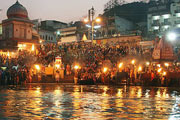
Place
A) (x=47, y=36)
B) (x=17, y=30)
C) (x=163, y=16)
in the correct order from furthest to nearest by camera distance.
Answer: (x=47, y=36), (x=163, y=16), (x=17, y=30)

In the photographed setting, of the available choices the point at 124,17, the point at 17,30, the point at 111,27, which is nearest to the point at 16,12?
the point at 17,30

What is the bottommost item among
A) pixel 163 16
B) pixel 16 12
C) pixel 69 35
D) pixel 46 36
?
pixel 69 35

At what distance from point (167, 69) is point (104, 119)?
60.9ft

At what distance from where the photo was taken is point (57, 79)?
29312 millimetres

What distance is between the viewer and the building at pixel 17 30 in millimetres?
44688

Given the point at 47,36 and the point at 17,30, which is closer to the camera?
the point at 17,30

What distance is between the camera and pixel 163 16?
57656 millimetres

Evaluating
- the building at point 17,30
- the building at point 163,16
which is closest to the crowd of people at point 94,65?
the building at point 17,30

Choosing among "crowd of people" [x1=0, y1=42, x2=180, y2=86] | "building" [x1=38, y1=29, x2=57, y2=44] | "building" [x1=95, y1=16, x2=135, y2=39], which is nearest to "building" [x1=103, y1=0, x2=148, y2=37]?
"building" [x1=95, y1=16, x2=135, y2=39]

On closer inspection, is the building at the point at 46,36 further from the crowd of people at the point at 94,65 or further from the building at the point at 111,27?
the crowd of people at the point at 94,65

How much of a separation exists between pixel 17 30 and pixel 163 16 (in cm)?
3344

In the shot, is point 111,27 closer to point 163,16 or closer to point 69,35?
point 69,35

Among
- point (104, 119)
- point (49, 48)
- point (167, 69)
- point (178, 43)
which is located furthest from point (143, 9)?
point (104, 119)

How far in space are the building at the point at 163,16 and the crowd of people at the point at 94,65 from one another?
1003 inches
